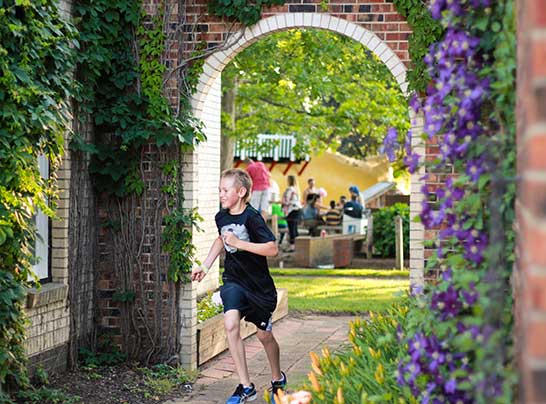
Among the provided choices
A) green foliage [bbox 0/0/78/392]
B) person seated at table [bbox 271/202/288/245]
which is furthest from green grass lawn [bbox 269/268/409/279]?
green foliage [bbox 0/0/78/392]

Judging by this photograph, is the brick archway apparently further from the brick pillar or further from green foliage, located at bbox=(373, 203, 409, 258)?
green foliage, located at bbox=(373, 203, 409, 258)

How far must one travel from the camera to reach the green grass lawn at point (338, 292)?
11820 mm

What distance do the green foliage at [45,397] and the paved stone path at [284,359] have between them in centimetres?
74

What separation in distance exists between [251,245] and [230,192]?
0.45 meters

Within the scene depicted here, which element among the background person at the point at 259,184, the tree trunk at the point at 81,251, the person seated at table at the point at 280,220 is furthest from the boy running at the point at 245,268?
the person seated at table at the point at 280,220

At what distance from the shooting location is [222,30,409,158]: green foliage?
14.5 m

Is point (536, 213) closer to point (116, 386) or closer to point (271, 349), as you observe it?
point (271, 349)

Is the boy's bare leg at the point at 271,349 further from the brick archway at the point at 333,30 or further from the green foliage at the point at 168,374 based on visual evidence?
the brick archway at the point at 333,30

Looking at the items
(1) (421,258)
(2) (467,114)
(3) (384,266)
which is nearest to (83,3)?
(1) (421,258)

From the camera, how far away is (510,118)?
3.45 metres

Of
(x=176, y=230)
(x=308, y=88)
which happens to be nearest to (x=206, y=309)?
(x=176, y=230)

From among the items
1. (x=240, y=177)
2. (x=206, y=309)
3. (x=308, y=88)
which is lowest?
(x=206, y=309)

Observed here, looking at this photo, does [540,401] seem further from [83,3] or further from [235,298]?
[83,3]

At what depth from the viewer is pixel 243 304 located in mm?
6711
